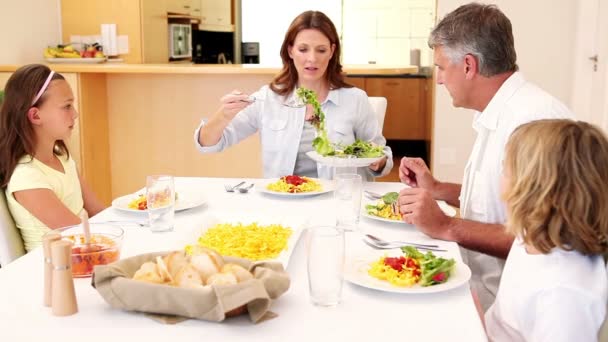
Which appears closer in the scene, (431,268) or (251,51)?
(431,268)

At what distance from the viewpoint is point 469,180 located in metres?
1.96

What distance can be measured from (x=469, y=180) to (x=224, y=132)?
1094mm

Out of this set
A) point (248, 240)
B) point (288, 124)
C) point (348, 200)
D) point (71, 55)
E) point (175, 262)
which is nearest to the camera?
point (175, 262)

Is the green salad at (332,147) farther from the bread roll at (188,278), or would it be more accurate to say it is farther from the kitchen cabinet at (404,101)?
the kitchen cabinet at (404,101)

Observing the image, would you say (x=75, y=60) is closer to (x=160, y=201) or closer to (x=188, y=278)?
(x=160, y=201)

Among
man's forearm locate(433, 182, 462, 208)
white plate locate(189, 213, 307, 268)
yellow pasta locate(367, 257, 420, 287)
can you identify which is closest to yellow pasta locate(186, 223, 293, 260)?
white plate locate(189, 213, 307, 268)

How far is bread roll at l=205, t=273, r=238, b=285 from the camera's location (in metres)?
1.15

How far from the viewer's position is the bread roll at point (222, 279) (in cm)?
115

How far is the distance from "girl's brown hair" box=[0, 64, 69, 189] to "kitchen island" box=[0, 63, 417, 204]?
2000 millimetres

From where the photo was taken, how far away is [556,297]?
1.18m

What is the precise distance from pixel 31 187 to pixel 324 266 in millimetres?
1108

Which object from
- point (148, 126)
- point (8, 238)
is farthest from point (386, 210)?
point (148, 126)

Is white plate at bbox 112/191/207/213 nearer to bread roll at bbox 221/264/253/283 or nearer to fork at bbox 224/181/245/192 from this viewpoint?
fork at bbox 224/181/245/192

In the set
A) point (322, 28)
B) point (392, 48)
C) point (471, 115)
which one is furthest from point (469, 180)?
point (392, 48)
